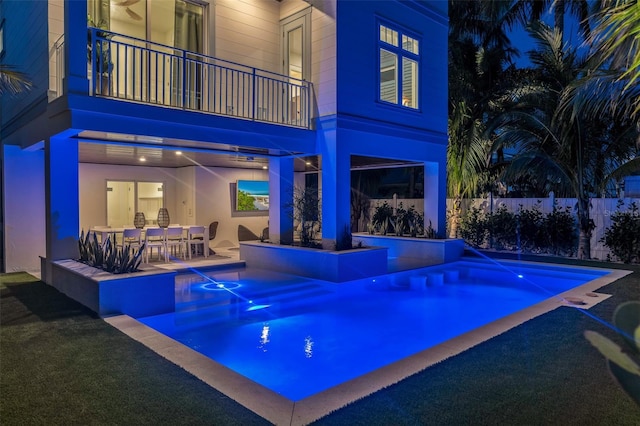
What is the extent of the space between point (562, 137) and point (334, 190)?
6313mm

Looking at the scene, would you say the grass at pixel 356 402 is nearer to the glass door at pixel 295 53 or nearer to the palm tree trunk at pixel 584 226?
the glass door at pixel 295 53

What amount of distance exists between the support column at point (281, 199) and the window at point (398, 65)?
291cm

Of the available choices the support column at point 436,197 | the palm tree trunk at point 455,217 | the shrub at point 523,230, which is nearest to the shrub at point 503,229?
the shrub at point 523,230

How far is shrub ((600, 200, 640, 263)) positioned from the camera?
11.0 metres

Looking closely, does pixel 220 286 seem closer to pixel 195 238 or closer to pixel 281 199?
pixel 281 199

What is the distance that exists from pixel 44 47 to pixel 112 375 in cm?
733

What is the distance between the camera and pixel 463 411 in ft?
10.9

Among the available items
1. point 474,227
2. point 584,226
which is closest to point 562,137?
point 584,226

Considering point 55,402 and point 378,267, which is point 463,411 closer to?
point 55,402

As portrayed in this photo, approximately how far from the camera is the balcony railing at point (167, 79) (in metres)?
7.29

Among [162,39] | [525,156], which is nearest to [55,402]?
[162,39]

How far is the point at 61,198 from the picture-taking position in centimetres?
780

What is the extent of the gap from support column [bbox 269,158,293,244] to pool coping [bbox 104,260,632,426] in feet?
18.3

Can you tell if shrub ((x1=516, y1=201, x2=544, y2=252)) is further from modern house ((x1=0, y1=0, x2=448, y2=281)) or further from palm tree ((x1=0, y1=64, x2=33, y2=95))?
palm tree ((x1=0, y1=64, x2=33, y2=95))
